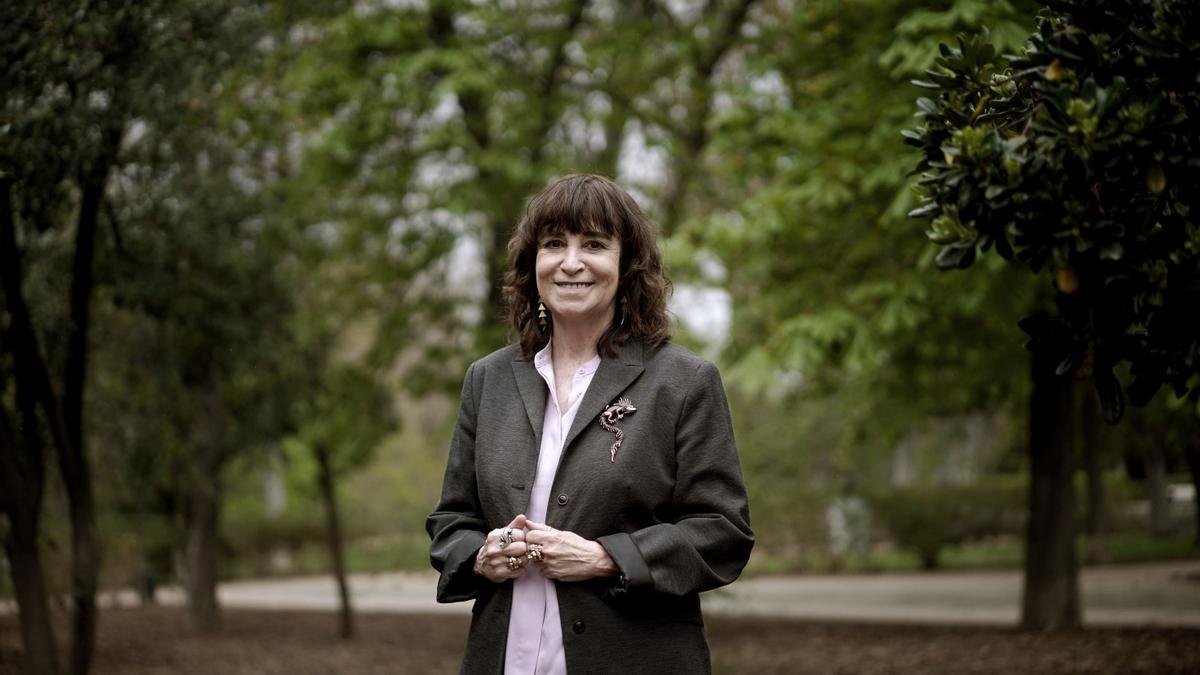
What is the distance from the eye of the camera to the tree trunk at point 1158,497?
21484 millimetres

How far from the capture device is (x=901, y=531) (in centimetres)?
2206

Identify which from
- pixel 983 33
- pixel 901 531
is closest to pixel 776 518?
pixel 901 531

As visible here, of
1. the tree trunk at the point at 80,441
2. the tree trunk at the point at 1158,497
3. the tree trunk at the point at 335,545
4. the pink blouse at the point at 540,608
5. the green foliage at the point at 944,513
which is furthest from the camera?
the green foliage at the point at 944,513

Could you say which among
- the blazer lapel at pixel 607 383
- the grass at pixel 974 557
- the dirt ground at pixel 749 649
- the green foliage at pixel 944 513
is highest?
the blazer lapel at pixel 607 383

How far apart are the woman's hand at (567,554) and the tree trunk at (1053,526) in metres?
10.3

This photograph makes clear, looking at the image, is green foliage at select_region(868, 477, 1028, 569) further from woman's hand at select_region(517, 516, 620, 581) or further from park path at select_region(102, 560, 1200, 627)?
woman's hand at select_region(517, 516, 620, 581)

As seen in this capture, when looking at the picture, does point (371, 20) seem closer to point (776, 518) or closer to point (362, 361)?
point (362, 361)

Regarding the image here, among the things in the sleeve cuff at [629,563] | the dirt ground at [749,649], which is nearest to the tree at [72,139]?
the dirt ground at [749,649]

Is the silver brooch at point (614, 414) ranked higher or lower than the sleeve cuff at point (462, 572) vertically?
higher

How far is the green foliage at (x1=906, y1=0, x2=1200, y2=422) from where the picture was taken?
2363mm

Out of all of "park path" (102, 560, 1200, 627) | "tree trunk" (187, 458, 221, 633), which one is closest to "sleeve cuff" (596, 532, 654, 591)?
"park path" (102, 560, 1200, 627)

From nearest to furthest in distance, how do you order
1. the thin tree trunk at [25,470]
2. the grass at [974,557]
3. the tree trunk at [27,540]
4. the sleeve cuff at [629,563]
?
the sleeve cuff at [629,563], the thin tree trunk at [25,470], the tree trunk at [27,540], the grass at [974,557]

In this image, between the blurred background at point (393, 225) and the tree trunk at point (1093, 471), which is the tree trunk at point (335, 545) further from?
the tree trunk at point (1093, 471)

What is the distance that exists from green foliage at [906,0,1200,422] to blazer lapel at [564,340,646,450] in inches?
30.5
